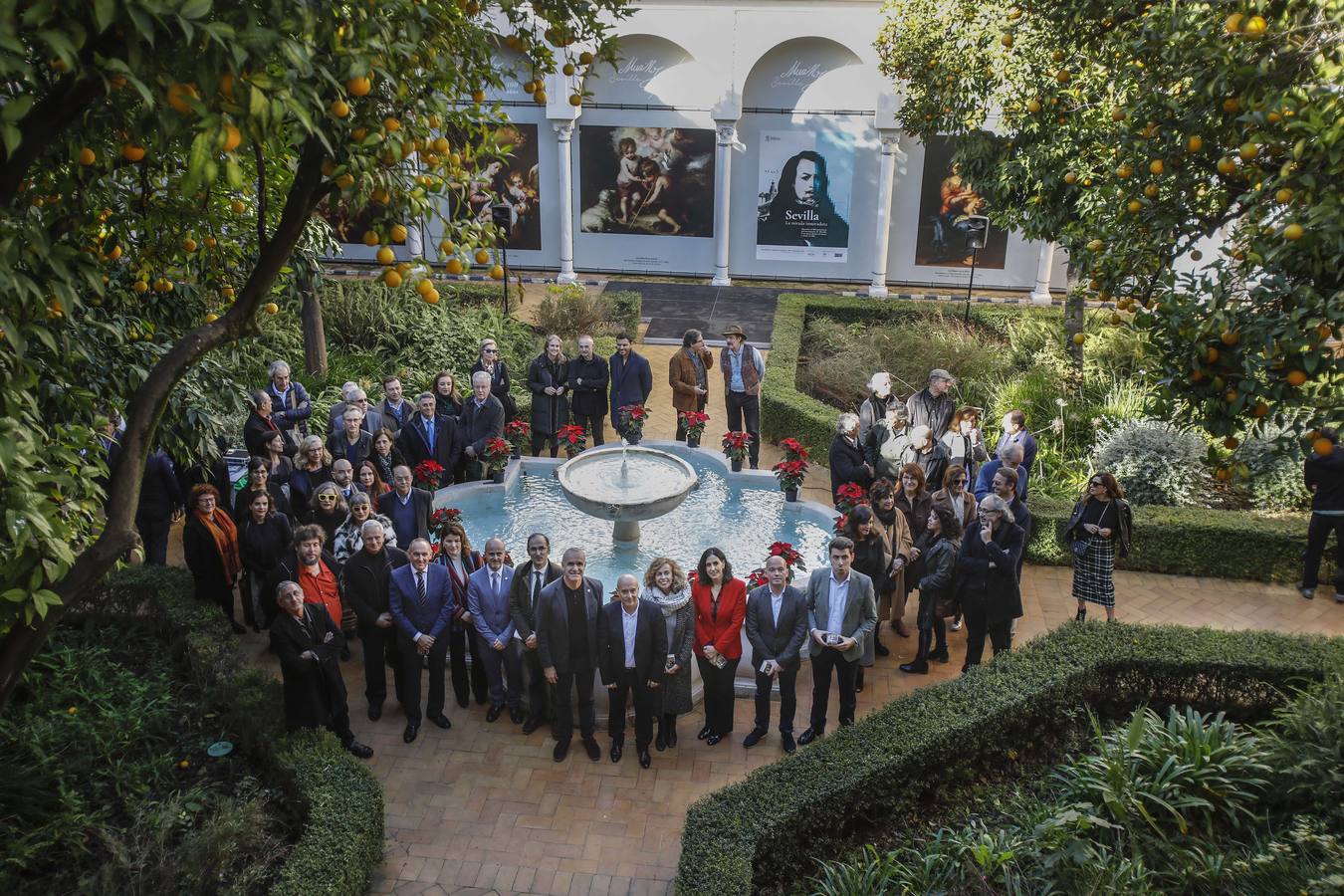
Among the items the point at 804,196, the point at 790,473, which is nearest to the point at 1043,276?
the point at 804,196

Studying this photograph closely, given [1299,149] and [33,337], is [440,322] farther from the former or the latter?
[1299,149]

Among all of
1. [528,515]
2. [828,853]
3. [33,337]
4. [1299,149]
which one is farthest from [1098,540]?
[33,337]

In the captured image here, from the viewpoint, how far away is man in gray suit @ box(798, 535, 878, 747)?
7590 millimetres

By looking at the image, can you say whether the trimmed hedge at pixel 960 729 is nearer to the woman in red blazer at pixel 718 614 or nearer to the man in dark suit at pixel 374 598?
the woman in red blazer at pixel 718 614

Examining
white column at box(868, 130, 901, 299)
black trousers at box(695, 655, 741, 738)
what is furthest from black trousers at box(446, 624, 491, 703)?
white column at box(868, 130, 901, 299)

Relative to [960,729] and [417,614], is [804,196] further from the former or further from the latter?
[960,729]

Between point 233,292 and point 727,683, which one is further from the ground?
point 233,292

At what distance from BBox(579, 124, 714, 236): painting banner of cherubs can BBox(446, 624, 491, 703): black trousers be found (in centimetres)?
1474

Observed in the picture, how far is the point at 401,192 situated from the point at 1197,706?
6684 mm

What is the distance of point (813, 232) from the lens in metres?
21.7

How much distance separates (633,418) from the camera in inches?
471

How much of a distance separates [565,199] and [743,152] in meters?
3.57

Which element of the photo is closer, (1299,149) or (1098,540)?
(1299,149)

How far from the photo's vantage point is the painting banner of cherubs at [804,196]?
2117 centimetres
